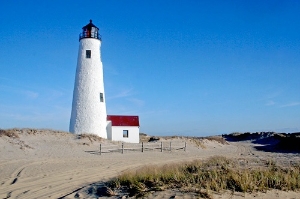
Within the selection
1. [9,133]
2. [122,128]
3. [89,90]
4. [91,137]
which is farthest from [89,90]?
[9,133]

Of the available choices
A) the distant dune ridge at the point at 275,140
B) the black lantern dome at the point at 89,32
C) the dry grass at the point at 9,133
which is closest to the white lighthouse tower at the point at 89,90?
the black lantern dome at the point at 89,32

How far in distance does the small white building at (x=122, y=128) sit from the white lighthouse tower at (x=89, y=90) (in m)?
2.03

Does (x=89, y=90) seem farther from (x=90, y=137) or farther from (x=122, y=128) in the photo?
(x=122, y=128)

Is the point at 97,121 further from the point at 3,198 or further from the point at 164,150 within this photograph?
the point at 3,198

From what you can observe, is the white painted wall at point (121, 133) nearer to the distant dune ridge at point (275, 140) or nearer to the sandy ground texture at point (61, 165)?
the sandy ground texture at point (61, 165)

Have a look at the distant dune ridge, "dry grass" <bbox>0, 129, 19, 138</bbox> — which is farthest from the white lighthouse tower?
the distant dune ridge

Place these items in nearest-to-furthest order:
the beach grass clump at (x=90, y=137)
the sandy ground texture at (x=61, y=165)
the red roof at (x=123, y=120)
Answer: the sandy ground texture at (x=61, y=165) < the beach grass clump at (x=90, y=137) < the red roof at (x=123, y=120)

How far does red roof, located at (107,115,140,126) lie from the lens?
3161 centimetres

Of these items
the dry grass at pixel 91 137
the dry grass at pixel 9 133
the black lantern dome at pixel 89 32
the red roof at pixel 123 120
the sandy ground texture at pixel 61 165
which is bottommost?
the sandy ground texture at pixel 61 165

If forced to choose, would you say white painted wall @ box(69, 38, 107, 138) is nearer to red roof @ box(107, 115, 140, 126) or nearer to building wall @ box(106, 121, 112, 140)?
building wall @ box(106, 121, 112, 140)

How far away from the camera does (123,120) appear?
3228 cm

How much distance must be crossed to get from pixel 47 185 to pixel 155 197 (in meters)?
4.81

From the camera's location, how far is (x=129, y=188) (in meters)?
7.93

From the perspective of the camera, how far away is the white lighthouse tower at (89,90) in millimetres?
27781
